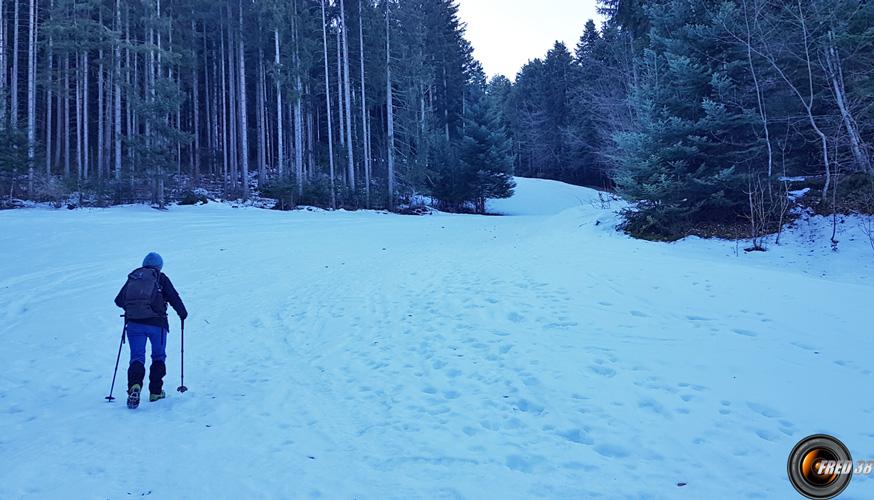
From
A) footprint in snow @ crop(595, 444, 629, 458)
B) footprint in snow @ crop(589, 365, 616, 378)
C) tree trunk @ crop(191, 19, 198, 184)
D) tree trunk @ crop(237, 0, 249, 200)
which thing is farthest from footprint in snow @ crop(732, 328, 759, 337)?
tree trunk @ crop(191, 19, 198, 184)

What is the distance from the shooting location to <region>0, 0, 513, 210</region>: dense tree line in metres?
20.7

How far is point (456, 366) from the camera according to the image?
18.2 ft

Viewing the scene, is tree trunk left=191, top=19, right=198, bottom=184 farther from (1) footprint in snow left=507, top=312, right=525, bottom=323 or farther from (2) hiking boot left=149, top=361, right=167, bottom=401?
(1) footprint in snow left=507, top=312, right=525, bottom=323

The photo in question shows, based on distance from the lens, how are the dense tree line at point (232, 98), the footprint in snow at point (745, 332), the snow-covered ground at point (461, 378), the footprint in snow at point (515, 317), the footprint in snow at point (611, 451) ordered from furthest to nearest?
the dense tree line at point (232, 98)
the footprint in snow at point (515, 317)
the footprint in snow at point (745, 332)
the footprint in snow at point (611, 451)
the snow-covered ground at point (461, 378)

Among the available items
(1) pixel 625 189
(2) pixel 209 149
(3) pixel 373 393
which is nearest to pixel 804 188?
(1) pixel 625 189

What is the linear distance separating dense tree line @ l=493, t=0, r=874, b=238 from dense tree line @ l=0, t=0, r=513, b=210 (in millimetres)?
18092

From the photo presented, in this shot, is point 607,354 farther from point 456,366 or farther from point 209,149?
point 209,149

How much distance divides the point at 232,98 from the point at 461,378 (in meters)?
30.2

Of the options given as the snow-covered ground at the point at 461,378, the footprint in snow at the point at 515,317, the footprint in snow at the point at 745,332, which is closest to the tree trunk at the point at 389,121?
the snow-covered ground at the point at 461,378

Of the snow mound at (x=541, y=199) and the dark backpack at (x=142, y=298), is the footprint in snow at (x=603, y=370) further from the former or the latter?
the snow mound at (x=541, y=199)

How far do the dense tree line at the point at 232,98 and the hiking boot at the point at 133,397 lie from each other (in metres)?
18.2
